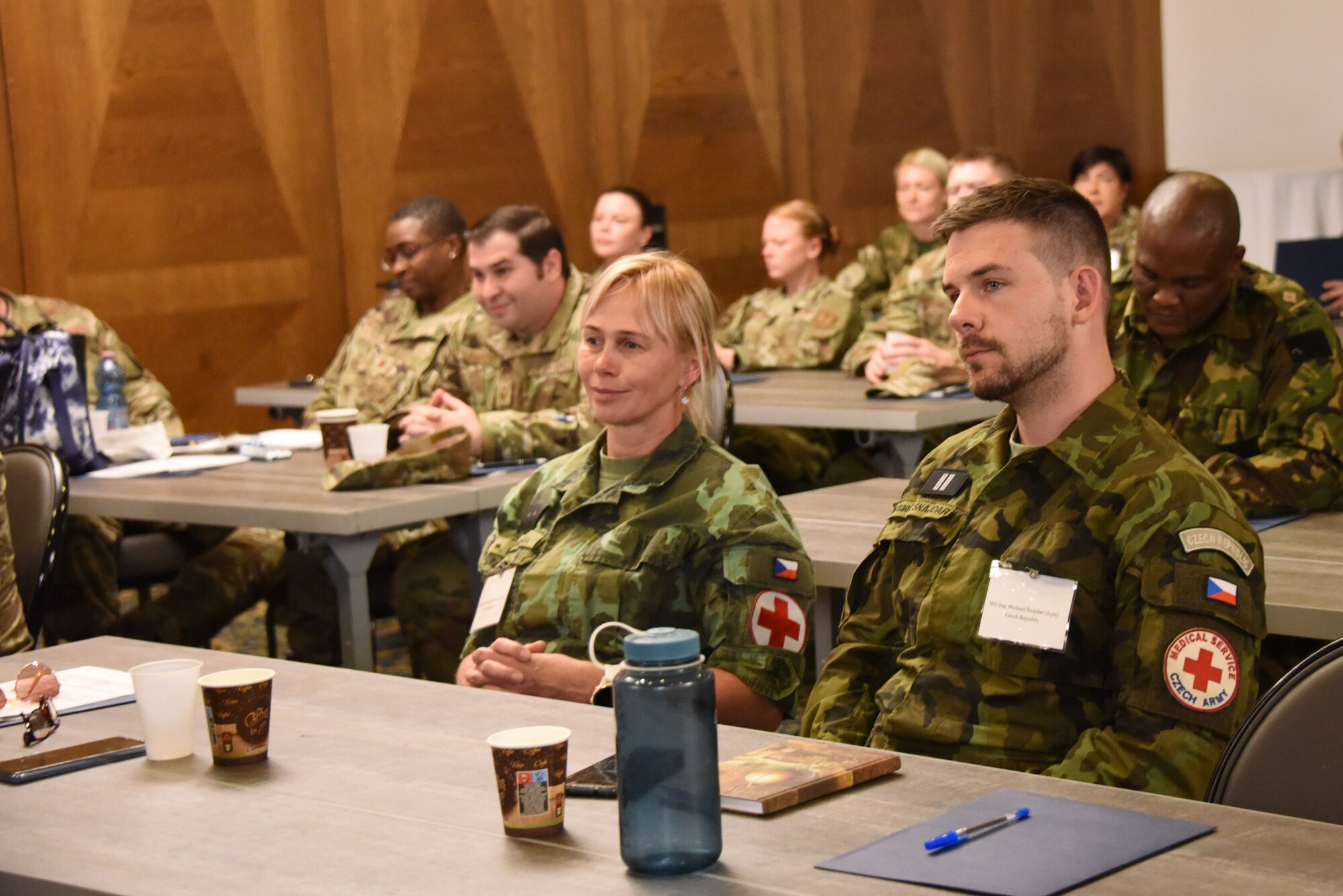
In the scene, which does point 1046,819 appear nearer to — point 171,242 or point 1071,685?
point 1071,685

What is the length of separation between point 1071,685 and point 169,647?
1.43 m

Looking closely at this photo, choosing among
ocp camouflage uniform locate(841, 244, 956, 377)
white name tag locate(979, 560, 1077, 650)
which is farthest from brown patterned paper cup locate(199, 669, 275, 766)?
ocp camouflage uniform locate(841, 244, 956, 377)

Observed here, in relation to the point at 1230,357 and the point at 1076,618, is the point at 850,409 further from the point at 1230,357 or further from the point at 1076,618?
the point at 1076,618

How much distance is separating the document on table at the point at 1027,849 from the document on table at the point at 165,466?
336 centimetres

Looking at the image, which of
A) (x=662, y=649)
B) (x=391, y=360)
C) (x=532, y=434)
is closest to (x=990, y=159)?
(x=391, y=360)

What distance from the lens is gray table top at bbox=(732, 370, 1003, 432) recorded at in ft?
15.4

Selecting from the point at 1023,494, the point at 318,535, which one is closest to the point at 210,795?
the point at 1023,494

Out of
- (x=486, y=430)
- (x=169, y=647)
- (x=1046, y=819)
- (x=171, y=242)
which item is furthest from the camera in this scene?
(x=171, y=242)

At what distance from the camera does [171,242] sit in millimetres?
7223

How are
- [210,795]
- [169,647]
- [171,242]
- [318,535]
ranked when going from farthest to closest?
[171,242], [318,535], [169,647], [210,795]

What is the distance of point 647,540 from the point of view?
261cm

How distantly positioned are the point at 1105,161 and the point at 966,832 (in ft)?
29.0

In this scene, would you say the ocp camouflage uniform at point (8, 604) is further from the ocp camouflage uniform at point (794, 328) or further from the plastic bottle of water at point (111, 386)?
the ocp camouflage uniform at point (794, 328)

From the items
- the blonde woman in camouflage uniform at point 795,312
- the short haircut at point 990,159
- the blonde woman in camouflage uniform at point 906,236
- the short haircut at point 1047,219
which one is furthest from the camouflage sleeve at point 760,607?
the blonde woman in camouflage uniform at point 906,236
